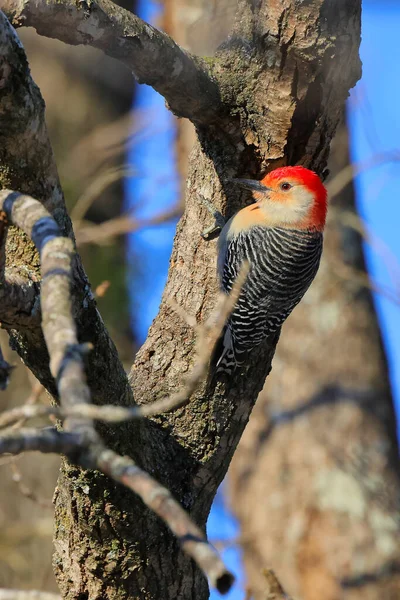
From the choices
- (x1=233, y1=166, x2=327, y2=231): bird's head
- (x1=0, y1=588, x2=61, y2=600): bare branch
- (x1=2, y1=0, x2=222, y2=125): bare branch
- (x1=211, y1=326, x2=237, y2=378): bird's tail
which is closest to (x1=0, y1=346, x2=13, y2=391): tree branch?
(x1=0, y1=588, x2=61, y2=600): bare branch

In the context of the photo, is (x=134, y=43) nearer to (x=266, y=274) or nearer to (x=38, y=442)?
(x=266, y=274)

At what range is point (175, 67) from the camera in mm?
3846

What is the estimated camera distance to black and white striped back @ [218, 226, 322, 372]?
4922mm

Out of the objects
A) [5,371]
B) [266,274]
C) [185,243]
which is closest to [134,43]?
[185,243]

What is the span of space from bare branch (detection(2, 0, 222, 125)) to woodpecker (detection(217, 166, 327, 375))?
22.4 inches

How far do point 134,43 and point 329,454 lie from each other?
17.9 ft

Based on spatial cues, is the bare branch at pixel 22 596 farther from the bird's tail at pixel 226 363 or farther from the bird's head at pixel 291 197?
the bird's head at pixel 291 197

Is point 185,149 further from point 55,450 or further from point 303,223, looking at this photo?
point 55,450

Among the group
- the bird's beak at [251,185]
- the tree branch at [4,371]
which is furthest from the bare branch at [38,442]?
the bird's beak at [251,185]

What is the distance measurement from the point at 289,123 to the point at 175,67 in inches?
24.7

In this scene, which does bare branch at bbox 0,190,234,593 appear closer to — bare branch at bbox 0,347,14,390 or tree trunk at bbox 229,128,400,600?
bare branch at bbox 0,347,14,390

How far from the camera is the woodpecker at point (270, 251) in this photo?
4660 mm

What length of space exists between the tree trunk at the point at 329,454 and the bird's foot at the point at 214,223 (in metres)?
3.60

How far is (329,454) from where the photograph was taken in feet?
26.7
